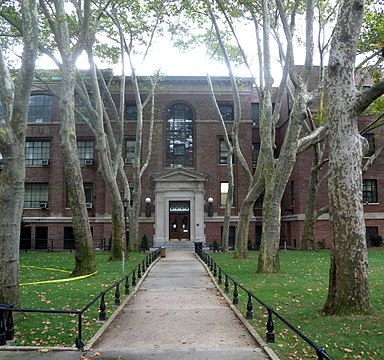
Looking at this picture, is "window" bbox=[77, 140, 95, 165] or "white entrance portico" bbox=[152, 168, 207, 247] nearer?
"white entrance portico" bbox=[152, 168, 207, 247]

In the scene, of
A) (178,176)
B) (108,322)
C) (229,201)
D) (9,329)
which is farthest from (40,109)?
(9,329)

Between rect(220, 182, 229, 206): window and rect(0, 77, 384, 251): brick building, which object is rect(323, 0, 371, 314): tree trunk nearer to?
rect(0, 77, 384, 251): brick building

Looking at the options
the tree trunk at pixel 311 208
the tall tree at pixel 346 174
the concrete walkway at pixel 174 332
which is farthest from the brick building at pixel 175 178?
the tall tree at pixel 346 174

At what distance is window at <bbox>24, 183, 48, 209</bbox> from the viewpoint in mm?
39281

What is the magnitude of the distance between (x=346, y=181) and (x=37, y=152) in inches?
1378

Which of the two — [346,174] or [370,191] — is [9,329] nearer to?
[346,174]

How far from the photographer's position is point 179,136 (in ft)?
133

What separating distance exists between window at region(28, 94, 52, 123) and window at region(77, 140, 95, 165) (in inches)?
144

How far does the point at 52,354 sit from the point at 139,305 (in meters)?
4.76

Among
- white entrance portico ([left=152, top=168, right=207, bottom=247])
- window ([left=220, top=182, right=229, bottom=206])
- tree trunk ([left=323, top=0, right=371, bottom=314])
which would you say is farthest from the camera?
window ([left=220, top=182, right=229, bottom=206])

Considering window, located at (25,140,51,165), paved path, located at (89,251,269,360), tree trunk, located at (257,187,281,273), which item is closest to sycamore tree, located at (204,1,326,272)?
tree trunk, located at (257,187,281,273)

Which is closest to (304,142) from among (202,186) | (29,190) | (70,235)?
(202,186)

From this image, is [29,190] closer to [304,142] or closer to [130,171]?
[130,171]

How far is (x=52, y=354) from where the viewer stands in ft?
22.4
